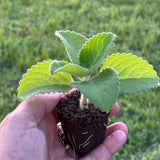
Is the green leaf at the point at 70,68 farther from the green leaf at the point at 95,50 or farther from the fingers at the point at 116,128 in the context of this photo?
the fingers at the point at 116,128

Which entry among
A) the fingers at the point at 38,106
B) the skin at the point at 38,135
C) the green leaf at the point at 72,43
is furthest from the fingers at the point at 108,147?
the green leaf at the point at 72,43

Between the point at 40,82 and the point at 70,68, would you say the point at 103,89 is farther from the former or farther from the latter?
the point at 40,82

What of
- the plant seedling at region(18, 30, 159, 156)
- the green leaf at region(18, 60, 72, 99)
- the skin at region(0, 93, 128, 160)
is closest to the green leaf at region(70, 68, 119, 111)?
the plant seedling at region(18, 30, 159, 156)

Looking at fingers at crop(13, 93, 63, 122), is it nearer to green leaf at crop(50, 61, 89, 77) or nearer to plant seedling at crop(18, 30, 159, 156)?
plant seedling at crop(18, 30, 159, 156)

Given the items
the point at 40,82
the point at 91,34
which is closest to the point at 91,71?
the point at 40,82

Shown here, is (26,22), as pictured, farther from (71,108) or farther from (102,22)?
(71,108)
